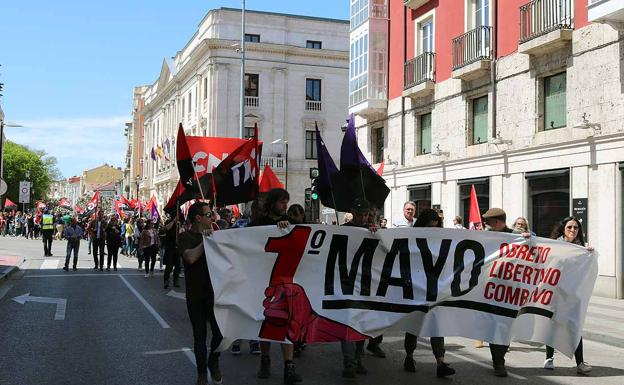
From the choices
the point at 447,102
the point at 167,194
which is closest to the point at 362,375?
the point at 447,102

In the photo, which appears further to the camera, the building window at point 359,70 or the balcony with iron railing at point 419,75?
the building window at point 359,70

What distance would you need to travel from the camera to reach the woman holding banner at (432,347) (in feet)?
23.4

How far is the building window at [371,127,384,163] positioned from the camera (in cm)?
2697

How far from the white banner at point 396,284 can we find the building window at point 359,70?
763 inches

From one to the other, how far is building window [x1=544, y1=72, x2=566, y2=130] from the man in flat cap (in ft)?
33.3

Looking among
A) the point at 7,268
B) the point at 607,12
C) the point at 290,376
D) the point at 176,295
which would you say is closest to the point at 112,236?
the point at 7,268

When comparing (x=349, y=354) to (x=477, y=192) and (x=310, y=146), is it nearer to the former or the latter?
(x=477, y=192)

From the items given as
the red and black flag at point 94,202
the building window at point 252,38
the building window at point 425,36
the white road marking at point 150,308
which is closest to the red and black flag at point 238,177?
the white road marking at point 150,308

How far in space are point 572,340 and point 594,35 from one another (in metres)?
10.7

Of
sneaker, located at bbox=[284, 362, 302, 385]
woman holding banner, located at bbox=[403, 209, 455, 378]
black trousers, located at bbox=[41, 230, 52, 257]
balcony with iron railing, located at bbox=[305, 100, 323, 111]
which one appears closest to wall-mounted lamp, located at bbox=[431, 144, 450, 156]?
woman holding banner, located at bbox=[403, 209, 455, 378]

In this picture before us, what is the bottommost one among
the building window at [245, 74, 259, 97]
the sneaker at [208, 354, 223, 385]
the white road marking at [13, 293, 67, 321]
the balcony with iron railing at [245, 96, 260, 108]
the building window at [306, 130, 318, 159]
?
the white road marking at [13, 293, 67, 321]

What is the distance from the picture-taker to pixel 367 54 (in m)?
→ 26.3

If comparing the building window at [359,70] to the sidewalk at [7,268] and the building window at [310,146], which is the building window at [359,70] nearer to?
the sidewalk at [7,268]

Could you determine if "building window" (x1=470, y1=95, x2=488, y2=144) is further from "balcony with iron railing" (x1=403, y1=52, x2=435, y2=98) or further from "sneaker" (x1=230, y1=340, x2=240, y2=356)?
"sneaker" (x1=230, y1=340, x2=240, y2=356)
